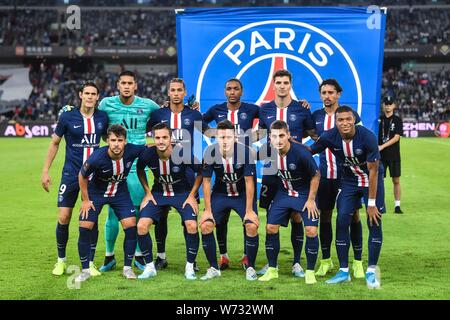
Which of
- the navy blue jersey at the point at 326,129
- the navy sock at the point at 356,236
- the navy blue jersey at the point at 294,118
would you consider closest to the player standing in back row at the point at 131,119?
the navy blue jersey at the point at 294,118

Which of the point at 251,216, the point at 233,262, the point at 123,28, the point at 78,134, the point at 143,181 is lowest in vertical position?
the point at 233,262

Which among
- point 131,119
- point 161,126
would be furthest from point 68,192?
point 161,126

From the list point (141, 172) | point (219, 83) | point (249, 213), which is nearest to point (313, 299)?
point (249, 213)

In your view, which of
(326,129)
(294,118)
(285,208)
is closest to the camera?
(285,208)

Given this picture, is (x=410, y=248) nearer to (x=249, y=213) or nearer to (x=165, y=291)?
(x=249, y=213)

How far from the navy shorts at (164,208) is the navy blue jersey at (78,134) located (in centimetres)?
91

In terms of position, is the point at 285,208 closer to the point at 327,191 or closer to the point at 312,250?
the point at 312,250

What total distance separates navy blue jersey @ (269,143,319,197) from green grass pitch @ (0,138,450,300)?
37.1 inches

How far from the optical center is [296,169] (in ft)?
22.4

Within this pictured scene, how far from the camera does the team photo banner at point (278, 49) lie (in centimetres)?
1005

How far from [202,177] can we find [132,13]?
47008 mm

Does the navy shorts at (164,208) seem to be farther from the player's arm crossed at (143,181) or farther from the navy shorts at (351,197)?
the navy shorts at (351,197)

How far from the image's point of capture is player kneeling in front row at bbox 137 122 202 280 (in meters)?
6.93

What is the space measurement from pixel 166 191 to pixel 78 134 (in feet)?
3.86
